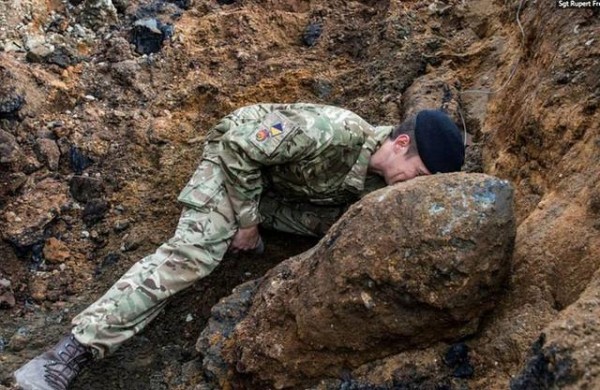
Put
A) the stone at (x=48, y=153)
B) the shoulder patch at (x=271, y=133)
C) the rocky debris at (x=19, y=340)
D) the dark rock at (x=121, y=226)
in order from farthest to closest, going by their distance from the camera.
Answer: the stone at (x=48, y=153) < the dark rock at (x=121, y=226) < the rocky debris at (x=19, y=340) < the shoulder patch at (x=271, y=133)

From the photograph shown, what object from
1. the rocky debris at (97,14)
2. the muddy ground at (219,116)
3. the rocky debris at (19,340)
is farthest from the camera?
the rocky debris at (97,14)

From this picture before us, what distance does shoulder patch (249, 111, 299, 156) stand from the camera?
3078 mm

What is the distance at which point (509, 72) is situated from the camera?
3.78 m

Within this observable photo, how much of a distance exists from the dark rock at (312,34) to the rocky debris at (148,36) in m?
0.96

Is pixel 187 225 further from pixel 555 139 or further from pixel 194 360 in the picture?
pixel 555 139

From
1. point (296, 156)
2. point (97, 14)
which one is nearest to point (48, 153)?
point (97, 14)

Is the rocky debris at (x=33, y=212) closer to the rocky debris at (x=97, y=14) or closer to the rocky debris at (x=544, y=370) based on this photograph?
the rocky debris at (x=97, y=14)

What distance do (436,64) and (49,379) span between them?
292cm

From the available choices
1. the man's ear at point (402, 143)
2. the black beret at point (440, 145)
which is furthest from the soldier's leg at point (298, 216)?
the black beret at point (440, 145)

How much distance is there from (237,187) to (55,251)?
120cm

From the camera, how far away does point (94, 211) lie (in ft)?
12.9

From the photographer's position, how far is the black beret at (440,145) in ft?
9.69

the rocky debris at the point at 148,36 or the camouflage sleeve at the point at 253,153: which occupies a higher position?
the camouflage sleeve at the point at 253,153

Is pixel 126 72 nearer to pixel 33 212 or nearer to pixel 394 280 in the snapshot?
pixel 33 212
